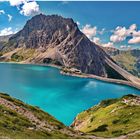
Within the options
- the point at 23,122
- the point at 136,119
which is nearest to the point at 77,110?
the point at 136,119

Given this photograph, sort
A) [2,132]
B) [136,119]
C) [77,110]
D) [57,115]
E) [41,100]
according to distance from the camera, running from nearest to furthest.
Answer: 1. [2,132]
2. [136,119]
3. [57,115]
4. [77,110]
5. [41,100]

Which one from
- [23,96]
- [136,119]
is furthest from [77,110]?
[136,119]

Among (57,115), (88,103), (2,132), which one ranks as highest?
(88,103)

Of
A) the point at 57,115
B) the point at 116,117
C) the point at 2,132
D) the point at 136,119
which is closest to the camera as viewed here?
the point at 2,132

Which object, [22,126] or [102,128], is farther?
[102,128]

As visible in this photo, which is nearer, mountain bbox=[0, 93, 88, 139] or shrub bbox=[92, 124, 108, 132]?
mountain bbox=[0, 93, 88, 139]

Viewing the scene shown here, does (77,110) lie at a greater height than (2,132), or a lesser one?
greater

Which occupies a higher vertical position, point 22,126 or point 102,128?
point 102,128

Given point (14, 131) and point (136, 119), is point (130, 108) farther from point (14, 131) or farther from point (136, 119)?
point (14, 131)

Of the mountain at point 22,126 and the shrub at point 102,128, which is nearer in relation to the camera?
the mountain at point 22,126

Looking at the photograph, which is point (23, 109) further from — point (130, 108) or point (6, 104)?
point (130, 108)

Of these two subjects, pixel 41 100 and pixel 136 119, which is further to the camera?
pixel 41 100
